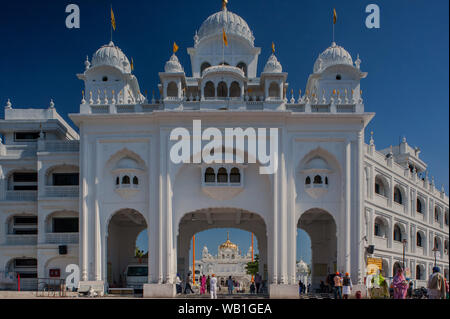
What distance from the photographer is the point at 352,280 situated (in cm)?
3183

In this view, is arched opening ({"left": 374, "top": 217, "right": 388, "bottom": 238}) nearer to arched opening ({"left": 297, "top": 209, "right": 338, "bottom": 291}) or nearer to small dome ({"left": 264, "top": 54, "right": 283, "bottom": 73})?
arched opening ({"left": 297, "top": 209, "right": 338, "bottom": 291})

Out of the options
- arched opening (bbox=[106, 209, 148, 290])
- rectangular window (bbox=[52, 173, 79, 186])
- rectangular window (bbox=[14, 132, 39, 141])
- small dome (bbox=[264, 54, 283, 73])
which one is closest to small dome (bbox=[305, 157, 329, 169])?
small dome (bbox=[264, 54, 283, 73])

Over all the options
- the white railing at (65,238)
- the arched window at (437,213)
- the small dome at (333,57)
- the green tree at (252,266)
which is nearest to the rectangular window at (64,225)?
the white railing at (65,238)

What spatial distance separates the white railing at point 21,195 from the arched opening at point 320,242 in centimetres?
1825

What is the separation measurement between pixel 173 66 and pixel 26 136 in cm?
1302

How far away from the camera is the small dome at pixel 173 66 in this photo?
3406 centimetres

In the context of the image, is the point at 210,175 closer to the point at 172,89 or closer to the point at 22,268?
the point at 172,89

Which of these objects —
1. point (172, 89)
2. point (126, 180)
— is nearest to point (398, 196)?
point (172, 89)

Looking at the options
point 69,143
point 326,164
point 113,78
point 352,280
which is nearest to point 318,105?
point 326,164

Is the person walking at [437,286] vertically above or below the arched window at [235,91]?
below

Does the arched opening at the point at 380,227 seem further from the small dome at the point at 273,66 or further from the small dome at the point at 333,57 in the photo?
the small dome at the point at 273,66

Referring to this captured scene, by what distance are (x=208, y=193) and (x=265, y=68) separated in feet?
28.0

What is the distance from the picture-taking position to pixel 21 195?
37344 millimetres
